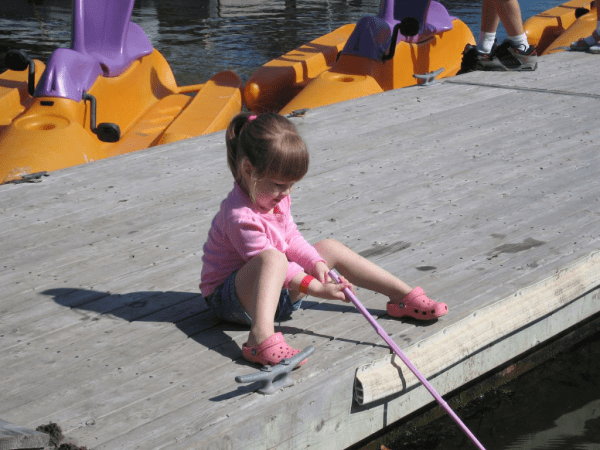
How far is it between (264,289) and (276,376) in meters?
0.26

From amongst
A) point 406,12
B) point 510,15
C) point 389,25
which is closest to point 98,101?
point 389,25

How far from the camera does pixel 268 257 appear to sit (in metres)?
2.35

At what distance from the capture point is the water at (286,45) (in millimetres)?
3092

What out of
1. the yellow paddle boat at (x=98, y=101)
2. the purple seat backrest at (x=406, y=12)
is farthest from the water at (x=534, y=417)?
the purple seat backrest at (x=406, y=12)

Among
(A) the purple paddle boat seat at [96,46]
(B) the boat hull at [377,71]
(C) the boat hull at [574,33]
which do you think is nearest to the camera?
(A) the purple paddle boat seat at [96,46]

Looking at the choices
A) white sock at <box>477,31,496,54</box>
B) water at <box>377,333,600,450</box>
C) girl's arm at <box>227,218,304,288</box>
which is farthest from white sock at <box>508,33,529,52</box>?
girl's arm at <box>227,218,304,288</box>

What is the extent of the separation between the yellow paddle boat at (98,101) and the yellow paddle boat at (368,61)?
1.29 feet

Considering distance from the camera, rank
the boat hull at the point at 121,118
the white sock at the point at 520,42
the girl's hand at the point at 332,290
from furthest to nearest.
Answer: the white sock at the point at 520,42, the boat hull at the point at 121,118, the girl's hand at the point at 332,290

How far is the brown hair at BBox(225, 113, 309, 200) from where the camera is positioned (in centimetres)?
232

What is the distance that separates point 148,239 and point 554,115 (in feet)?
9.53

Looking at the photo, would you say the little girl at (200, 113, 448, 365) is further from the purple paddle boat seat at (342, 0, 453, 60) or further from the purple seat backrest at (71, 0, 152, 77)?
the purple paddle boat seat at (342, 0, 453, 60)

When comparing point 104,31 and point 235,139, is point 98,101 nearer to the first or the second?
point 104,31

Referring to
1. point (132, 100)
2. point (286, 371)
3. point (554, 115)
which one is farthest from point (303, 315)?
point (132, 100)

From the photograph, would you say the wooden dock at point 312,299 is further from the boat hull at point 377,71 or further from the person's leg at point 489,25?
the person's leg at point 489,25
